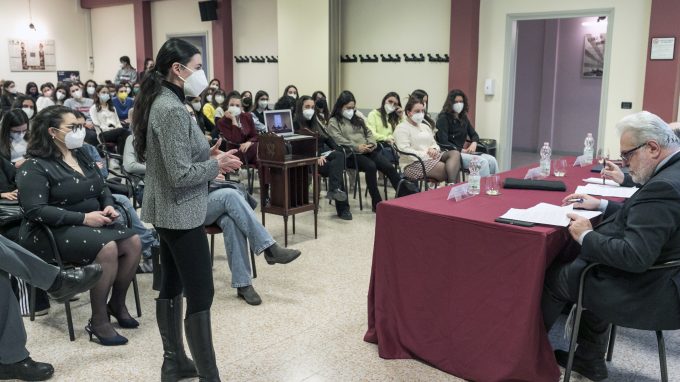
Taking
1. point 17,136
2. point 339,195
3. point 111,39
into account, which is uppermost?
Answer: point 111,39

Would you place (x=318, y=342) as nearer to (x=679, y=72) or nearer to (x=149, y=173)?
(x=149, y=173)

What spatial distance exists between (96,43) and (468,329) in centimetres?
1378

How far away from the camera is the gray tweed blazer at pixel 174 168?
2088mm

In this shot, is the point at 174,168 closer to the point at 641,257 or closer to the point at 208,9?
the point at 641,257

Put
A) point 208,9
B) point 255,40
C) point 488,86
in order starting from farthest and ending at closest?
point 208,9 → point 255,40 → point 488,86

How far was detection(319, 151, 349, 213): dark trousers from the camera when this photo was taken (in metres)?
5.49

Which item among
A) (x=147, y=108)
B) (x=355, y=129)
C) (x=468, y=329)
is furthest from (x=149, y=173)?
(x=355, y=129)

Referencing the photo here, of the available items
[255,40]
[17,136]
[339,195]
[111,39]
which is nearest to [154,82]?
[17,136]

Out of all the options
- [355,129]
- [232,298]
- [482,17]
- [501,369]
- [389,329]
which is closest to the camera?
[501,369]

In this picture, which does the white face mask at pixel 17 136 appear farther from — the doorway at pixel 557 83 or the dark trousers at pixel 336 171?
the doorway at pixel 557 83

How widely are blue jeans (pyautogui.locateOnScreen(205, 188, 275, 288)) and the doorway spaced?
5913 mm

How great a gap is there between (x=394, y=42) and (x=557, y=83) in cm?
273

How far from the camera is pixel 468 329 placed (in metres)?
2.52

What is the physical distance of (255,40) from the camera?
1070cm
